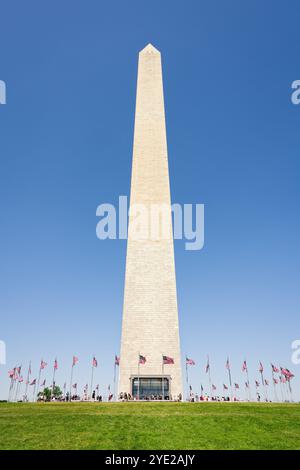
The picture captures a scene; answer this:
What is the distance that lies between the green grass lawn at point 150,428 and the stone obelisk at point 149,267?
37.0 ft

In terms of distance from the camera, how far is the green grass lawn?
18.2 metres

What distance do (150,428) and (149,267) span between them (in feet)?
71.5

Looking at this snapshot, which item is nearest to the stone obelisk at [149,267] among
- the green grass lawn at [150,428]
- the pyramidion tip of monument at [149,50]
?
the pyramidion tip of monument at [149,50]

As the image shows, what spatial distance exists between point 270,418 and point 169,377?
50.7 feet

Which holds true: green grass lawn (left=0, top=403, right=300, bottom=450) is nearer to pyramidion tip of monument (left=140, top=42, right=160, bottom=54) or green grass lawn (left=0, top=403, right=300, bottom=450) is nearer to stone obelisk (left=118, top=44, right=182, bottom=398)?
stone obelisk (left=118, top=44, right=182, bottom=398)

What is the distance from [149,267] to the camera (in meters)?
41.2

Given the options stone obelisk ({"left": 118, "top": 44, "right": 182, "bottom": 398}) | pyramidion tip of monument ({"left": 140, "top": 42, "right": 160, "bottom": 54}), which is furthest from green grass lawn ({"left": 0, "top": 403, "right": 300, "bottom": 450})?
pyramidion tip of monument ({"left": 140, "top": 42, "right": 160, "bottom": 54})

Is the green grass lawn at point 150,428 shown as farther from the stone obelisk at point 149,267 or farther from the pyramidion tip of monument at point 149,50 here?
the pyramidion tip of monument at point 149,50

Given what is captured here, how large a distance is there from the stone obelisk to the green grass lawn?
11268mm

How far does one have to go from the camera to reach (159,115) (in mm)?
49125

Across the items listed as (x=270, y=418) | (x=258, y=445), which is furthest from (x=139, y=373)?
(x=258, y=445)

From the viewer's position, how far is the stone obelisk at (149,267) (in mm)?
37844
